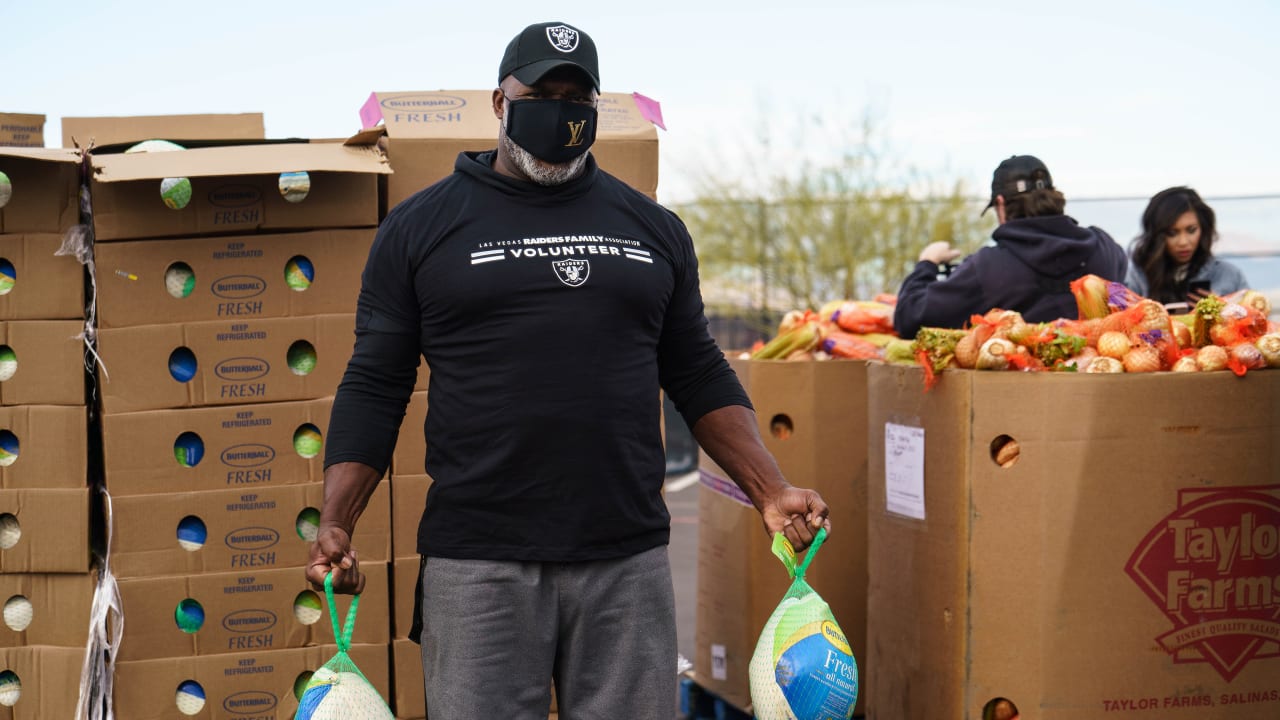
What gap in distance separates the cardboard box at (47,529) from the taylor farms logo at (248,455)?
41cm

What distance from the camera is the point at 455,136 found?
3779 millimetres

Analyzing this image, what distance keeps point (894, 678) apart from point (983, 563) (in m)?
0.61

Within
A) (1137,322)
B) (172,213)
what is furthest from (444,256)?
(1137,322)

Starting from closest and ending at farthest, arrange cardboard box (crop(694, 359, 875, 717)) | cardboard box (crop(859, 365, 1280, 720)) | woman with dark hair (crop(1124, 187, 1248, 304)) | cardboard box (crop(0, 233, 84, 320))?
cardboard box (crop(859, 365, 1280, 720)), cardboard box (crop(0, 233, 84, 320)), cardboard box (crop(694, 359, 875, 717)), woman with dark hair (crop(1124, 187, 1248, 304))

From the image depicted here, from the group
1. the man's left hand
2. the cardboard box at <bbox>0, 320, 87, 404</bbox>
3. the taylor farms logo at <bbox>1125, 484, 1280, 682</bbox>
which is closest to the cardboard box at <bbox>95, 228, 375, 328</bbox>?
the cardboard box at <bbox>0, 320, 87, 404</bbox>

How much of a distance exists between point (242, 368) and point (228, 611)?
0.71 meters

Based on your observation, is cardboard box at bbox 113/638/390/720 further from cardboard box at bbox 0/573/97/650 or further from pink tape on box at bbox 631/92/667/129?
pink tape on box at bbox 631/92/667/129

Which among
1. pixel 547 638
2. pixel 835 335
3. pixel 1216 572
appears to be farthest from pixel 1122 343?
pixel 547 638

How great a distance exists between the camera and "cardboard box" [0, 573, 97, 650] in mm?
3656

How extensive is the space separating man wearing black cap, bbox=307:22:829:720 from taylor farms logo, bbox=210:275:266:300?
116 cm

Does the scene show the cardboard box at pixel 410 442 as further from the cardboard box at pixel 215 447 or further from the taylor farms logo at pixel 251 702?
the taylor farms logo at pixel 251 702

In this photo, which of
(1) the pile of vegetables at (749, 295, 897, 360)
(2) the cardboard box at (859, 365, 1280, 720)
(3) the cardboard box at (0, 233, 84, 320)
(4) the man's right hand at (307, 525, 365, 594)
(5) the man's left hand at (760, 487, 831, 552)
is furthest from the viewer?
(1) the pile of vegetables at (749, 295, 897, 360)

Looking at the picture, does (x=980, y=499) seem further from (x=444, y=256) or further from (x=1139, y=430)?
(x=444, y=256)

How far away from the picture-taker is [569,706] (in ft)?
8.68
